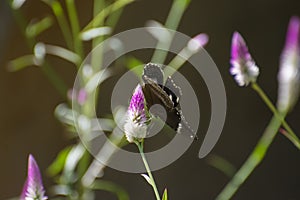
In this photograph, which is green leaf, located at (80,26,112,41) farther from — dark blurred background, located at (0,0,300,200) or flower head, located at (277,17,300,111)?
dark blurred background, located at (0,0,300,200)

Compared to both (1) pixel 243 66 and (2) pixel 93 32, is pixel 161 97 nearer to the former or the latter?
(1) pixel 243 66

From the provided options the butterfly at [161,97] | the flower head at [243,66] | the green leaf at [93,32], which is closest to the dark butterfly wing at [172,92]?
Answer: the butterfly at [161,97]

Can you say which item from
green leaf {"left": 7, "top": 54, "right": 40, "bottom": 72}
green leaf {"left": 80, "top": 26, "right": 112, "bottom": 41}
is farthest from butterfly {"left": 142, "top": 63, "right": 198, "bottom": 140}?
green leaf {"left": 7, "top": 54, "right": 40, "bottom": 72}

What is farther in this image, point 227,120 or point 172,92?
point 227,120

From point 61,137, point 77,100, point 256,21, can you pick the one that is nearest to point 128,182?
point 61,137

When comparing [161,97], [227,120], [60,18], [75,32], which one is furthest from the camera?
[227,120]

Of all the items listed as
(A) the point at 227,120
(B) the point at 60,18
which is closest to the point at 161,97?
(B) the point at 60,18

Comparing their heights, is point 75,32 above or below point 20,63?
above

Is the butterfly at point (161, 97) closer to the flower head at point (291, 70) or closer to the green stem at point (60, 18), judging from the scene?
the flower head at point (291, 70)
